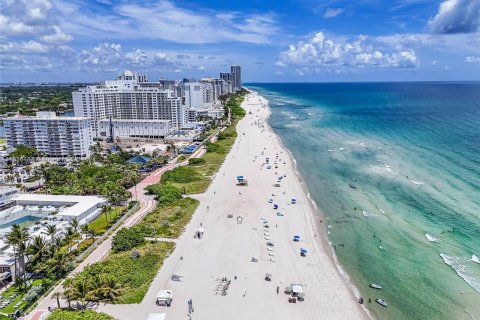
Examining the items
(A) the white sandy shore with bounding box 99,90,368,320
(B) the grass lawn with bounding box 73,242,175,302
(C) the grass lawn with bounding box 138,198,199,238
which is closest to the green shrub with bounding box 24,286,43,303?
(B) the grass lawn with bounding box 73,242,175,302

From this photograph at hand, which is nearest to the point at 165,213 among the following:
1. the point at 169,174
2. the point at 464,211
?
the point at 169,174

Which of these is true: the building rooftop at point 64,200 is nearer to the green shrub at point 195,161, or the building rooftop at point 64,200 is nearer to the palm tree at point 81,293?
the palm tree at point 81,293

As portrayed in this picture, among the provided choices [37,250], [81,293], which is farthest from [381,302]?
[37,250]

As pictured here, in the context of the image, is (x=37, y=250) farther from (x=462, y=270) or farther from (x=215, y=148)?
(x=215, y=148)

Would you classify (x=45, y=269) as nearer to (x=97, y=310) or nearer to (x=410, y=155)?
(x=97, y=310)

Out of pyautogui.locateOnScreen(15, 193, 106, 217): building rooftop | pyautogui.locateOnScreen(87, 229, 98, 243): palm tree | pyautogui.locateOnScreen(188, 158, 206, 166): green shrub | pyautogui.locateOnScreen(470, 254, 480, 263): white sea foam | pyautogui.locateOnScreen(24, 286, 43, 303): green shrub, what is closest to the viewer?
pyautogui.locateOnScreen(24, 286, 43, 303): green shrub

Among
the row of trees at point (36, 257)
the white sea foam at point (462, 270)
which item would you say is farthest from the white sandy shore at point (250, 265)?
the white sea foam at point (462, 270)

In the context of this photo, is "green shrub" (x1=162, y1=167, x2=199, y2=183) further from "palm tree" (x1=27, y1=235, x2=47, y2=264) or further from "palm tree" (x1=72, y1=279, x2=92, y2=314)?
"palm tree" (x1=72, y1=279, x2=92, y2=314)
